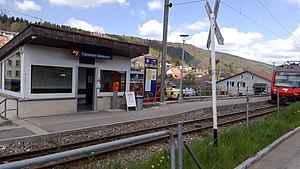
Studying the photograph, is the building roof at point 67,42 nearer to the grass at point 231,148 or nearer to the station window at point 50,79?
the station window at point 50,79

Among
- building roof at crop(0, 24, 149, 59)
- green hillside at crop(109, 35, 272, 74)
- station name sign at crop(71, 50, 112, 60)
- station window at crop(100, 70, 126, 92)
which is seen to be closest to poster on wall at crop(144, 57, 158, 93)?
building roof at crop(0, 24, 149, 59)

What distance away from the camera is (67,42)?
12.9 metres

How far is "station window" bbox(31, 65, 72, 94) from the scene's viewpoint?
1273 cm

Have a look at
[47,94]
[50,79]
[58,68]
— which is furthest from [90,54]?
[47,94]

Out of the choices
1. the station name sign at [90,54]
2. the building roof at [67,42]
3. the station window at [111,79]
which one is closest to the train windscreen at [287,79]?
the building roof at [67,42]

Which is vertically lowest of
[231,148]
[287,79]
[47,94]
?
[231,148]

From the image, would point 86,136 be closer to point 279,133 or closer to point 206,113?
point 279,133

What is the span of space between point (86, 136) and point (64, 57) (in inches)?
215

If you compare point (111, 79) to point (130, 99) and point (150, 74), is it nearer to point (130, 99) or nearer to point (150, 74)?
point (130, 99)

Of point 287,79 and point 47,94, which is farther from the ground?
point 287,79

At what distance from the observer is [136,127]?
11.8 metres

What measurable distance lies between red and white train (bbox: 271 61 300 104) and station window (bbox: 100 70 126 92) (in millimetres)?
12825

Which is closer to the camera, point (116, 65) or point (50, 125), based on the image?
point (50, 125)

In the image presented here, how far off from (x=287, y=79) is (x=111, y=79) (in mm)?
15425
